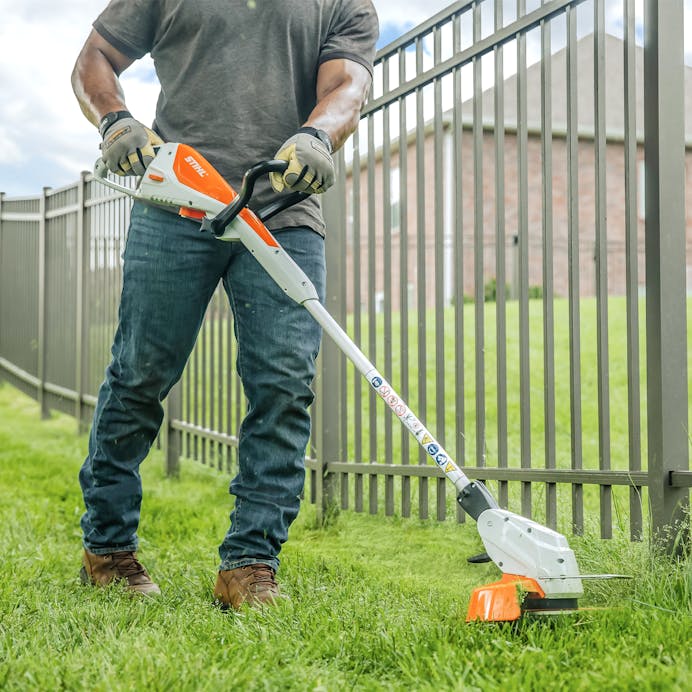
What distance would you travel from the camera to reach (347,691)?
69.9 inches

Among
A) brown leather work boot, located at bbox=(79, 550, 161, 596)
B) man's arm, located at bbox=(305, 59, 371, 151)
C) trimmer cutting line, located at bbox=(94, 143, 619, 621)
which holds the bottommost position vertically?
brown leather work boot, located at bbox=(79, 550, 161, 596)

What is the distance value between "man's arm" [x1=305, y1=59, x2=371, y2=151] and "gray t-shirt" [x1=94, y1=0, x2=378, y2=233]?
38 millimetres

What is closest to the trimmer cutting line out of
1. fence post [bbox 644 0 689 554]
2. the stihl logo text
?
the stihl logo text

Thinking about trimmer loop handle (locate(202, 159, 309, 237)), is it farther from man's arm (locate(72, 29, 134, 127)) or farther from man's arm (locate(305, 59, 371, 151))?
man's arm (locate(72, 29, 134, 127))

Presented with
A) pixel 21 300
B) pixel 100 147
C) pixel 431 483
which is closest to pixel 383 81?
pixel 100 147

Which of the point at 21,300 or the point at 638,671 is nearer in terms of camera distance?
the point at 638,671

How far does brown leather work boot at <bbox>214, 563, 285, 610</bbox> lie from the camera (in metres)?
2.47

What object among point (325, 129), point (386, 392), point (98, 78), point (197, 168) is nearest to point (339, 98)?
point (325, 129)

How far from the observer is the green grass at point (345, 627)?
5.89 ft

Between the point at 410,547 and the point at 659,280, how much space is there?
1424 mm

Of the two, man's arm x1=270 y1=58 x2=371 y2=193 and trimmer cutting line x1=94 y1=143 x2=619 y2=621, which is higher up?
man's arm x1=270 y1=58 x2=371 y2=193

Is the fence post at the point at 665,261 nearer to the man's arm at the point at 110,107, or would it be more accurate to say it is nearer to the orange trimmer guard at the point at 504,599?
the orange trimmer guard at the point at 504,599

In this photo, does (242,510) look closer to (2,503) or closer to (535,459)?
(2,503)

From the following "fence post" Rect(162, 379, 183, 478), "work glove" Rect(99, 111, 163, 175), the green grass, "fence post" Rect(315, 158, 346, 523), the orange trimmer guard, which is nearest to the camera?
the green grass
